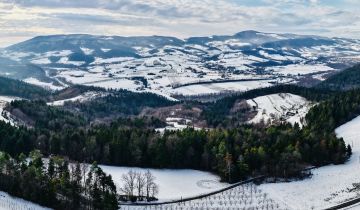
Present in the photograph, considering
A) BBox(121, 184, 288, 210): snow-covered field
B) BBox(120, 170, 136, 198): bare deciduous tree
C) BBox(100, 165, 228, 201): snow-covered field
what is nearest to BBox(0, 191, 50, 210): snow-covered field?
BBox(121, 184, 288, 210): snow-covered field

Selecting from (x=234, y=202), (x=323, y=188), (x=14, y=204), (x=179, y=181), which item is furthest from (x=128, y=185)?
(x=323, y=188)

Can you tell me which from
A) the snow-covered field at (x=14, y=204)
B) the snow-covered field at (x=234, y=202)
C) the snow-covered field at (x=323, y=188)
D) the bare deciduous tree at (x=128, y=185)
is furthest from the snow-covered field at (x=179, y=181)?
the snow-covered field at (x=14, y=204)

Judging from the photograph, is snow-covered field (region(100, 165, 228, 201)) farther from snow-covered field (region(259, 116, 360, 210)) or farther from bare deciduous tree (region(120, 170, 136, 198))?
snow-covered field (region(259, 116, 360, 210))

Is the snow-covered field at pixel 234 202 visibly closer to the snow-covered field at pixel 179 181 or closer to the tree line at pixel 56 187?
the snow-covered field at pixel 179 181

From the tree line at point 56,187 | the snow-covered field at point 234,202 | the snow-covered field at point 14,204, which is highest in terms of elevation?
the tree line at point 56,187

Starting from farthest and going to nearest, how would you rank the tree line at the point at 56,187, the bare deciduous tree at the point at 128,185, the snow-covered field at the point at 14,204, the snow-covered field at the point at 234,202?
the bare deciduous tree at the point at 128,185, the snow-covered field at the point at 234,202, the tree line at the point at 56,187, the snow-covered field at the point at 14,204
